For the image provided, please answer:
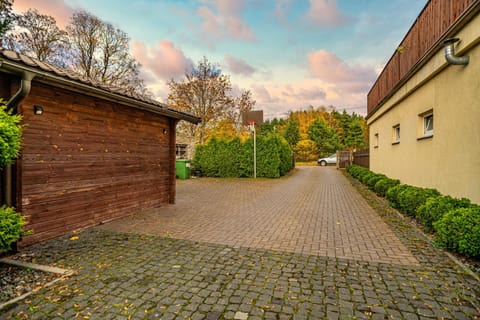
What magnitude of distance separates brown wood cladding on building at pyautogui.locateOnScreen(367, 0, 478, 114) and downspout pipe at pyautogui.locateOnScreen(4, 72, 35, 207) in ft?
21.0

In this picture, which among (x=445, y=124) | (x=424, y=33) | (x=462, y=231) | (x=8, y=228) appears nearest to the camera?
(x=8, y=228)

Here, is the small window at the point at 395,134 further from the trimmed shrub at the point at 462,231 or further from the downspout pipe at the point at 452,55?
the trimmed shrub at the point at 462,231

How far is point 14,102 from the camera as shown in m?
3.53

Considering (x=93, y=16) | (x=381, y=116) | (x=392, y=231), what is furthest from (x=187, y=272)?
(x=93, y=16)

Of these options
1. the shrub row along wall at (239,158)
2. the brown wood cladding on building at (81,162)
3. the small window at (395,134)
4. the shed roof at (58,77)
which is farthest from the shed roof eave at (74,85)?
the shrub row along wall at (239,158)

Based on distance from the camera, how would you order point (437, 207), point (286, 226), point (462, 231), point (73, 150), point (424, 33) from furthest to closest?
point (424, 33) → point (286, 226) → point (73, 150) → point (437, 207) → point (462, 231)

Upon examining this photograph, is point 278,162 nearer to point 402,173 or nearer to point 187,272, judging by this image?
point 402,173

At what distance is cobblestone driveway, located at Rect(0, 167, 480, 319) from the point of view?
2328 mm

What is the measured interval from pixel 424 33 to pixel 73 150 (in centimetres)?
797

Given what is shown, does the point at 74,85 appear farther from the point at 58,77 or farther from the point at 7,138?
the point at 7,138

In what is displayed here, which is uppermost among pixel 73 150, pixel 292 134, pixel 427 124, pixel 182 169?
pixel 292 134

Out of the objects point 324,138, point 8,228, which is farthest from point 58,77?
point 324,138

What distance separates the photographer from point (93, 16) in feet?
58.7

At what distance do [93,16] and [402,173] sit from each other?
68.3 feet
